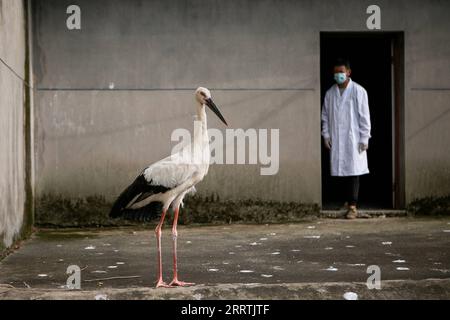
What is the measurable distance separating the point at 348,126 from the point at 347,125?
20 millimetres

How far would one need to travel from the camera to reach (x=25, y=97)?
9.36 metres

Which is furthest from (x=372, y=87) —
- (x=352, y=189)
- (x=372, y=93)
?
(x=352, y=189)

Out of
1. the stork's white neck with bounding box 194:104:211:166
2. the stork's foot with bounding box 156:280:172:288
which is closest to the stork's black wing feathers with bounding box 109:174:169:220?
the stork's white neck with bounding box 194:104:211:166

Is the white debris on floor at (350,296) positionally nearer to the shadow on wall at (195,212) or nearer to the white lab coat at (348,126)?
the shadow on wall at (195,212)

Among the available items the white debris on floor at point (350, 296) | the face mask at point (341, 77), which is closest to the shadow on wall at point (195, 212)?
the face mask at point (341, 77)

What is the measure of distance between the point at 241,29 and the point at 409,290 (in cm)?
536

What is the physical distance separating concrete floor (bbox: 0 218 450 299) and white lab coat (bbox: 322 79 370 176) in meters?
0.95

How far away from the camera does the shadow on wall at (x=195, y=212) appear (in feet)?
32.6

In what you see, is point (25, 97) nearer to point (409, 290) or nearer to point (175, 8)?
point (175, 8)

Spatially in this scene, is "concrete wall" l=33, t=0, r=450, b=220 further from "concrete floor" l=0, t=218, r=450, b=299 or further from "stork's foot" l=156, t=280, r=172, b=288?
"stork's foot" l=156, t=280, r=172, b=288

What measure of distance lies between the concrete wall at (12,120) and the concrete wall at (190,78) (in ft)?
2.44

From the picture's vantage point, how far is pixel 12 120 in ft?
27.7
